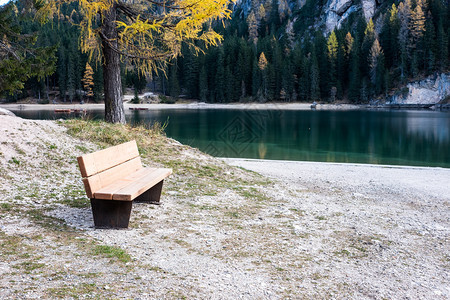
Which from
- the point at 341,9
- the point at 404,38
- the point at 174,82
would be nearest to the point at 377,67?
the point at 404,38

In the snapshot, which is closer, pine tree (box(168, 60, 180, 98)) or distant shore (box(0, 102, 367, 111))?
distant shore (box(0, 102, 367, 111))

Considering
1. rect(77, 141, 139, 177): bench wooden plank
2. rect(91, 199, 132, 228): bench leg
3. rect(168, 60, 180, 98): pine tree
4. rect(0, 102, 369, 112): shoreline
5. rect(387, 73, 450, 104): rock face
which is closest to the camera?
rect(77, 141, 139, 177): bench wooden plank

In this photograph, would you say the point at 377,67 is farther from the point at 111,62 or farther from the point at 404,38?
the point at 111,62

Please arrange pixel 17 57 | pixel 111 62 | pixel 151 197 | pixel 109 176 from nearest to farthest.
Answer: pixel 109 176, pixel 151 197, pixel 111 62, pixel 17 57

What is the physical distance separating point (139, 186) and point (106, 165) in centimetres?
47

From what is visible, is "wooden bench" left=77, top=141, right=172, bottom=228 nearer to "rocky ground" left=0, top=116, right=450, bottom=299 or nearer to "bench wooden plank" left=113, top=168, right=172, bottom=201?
"bench wooden plank" left=113, top=168, right=172, bottom=201

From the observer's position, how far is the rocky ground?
3100mm

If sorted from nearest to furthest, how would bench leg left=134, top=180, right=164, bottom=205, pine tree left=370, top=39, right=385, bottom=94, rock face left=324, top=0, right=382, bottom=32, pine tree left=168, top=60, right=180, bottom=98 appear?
bench leg left=134, top=180, right=164, bottom=205 → pine tree left=370, top=39, right=385, bottom=94 → pine tree left=168, top=60, right=180, bottom=98 → rock face left=324, top=0, right=382, bottom=32

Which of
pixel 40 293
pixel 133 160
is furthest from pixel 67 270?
pixel 133 160

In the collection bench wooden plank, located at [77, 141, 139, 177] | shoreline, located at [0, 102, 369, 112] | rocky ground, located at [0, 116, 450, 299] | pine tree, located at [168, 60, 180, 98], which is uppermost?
pine tree, located at [168, 60, 180, 98]

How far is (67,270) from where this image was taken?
3.12 m

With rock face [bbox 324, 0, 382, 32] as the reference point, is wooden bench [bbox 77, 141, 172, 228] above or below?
below

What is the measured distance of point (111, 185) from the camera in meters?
4.52

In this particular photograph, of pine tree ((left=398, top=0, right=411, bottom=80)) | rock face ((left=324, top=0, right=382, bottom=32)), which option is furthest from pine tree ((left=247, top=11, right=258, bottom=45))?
pine tree ((left=398, top=0, right=411, bottom=80))
